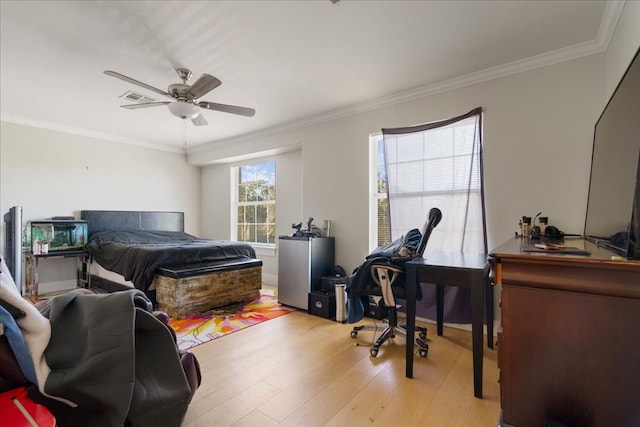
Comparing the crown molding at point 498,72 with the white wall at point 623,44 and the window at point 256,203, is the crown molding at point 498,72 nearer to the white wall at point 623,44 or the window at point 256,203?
the white wall at point 623,44

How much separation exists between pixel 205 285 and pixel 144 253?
774 millimetres

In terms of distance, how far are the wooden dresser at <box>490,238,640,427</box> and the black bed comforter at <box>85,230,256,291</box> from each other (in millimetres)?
3265

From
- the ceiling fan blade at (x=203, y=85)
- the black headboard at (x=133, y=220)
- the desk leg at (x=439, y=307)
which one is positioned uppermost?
the ceiling fan blade at (x=203, y=85)

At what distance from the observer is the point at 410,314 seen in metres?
2.07

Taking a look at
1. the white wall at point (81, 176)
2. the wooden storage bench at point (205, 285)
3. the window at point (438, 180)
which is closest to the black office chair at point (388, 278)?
the window at point (438, 180)

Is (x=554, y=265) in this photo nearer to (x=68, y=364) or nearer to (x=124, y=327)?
(x=124, y=327)

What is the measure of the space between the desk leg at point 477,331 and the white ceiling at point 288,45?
1.87 metres

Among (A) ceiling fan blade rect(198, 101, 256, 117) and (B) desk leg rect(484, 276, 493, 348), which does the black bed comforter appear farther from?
(B) desk leg rect(484, 276, 493, 348)

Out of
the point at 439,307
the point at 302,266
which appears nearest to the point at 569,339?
the point at 439,307

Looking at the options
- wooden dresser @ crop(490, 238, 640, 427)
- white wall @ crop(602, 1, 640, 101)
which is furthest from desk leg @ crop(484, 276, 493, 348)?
white wall @ crop(602, 1, 640, 101)

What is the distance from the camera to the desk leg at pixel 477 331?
183cm

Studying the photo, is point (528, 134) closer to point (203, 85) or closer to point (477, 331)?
point (477, 331)

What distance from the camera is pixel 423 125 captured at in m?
3.16

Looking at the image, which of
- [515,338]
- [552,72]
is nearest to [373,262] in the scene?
[515,338]
